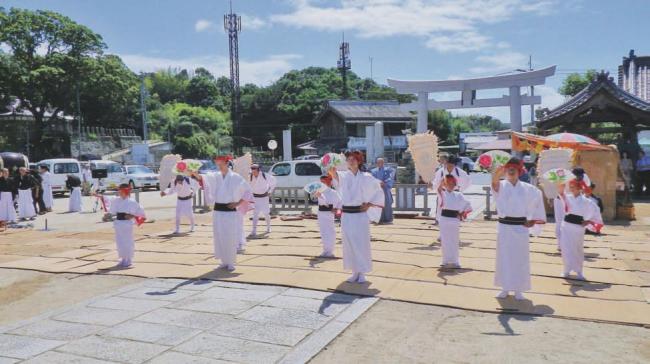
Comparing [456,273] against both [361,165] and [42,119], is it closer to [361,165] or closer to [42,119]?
[361,165]

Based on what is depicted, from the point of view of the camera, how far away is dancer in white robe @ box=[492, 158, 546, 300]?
18.4 feet

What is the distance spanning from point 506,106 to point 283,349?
19.1 m

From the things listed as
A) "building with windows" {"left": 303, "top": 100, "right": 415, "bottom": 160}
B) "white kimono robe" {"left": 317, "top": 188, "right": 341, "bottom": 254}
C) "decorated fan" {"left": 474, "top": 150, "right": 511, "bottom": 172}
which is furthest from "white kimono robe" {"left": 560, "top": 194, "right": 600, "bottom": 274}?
"building with windows" {"left": 303, "top": 100, "right": 415, "bottom": 160}

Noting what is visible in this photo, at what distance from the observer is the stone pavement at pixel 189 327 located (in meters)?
4.18

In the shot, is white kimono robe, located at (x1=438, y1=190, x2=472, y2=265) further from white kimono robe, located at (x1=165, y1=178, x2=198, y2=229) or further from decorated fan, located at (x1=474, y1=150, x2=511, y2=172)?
white kimono robe, located at (x1=165, y1=178, x2=198, y2=229)

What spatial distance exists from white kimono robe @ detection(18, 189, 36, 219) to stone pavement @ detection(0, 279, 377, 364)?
1050 cm

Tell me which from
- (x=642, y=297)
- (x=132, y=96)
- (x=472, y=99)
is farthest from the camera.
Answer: (x=132, y=96)

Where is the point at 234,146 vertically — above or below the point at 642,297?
above

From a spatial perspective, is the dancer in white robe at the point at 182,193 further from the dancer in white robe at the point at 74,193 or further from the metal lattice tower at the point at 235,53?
the metal lattice tower at the point at 235,53

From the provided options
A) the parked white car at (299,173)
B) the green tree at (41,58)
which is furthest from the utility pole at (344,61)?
the parked white car at (299,173)

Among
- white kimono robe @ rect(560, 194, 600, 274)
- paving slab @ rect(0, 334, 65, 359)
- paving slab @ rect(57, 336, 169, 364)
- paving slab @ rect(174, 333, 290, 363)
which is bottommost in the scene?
paving slab @ rect(174, 333, 290, 363)

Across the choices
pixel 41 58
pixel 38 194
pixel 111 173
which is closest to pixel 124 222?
pixel 38 194

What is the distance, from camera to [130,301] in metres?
5.85

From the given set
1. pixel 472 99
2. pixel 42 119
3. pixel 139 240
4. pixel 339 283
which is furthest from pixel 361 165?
pixel 42 119
